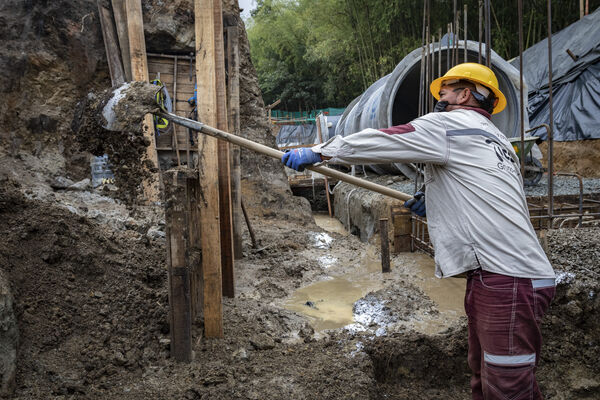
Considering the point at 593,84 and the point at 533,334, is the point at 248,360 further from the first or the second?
the point at 593,84

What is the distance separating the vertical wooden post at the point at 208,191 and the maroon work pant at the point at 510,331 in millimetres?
1795

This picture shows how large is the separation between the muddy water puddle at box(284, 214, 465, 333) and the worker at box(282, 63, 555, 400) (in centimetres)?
153

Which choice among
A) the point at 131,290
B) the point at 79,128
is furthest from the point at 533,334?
the point at 79,128

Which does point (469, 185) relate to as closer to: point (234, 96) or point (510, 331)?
point (510, 331)

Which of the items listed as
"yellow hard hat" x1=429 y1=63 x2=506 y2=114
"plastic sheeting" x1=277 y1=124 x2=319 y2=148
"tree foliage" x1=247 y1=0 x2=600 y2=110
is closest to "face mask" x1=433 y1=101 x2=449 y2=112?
"yellow hard hat" x1=429 y1=63 x2=506 y2=114

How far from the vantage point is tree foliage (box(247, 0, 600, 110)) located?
1204 cm

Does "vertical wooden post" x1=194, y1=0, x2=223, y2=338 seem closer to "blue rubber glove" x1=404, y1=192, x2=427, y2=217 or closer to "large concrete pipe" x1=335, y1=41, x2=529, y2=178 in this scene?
"blue rubber glove" x1=404, y1=192, x2=427, y2=217

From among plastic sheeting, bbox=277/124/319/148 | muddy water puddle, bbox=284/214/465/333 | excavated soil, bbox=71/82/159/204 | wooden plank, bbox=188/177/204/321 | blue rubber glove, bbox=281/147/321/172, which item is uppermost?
plastic sheeting, bbox=277/124/319/148

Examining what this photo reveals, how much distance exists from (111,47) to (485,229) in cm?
726

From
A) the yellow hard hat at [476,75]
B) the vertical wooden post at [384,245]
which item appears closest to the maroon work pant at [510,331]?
the yellow hard hat at [476,75]

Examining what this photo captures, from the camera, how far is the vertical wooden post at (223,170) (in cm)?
353

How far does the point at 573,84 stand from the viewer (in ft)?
31.0

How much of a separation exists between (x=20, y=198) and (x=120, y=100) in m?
1.37

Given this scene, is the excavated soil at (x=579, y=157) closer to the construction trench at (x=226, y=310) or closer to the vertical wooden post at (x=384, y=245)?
the construction trench at (x=226, y=310)
